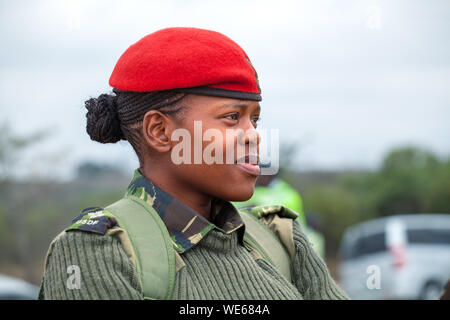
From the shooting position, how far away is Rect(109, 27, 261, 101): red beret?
182cm

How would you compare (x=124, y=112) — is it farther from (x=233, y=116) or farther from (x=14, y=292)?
(x=14, y=292)

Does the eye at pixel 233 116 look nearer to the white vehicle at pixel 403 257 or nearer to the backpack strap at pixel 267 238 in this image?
the backpack strap at pixel 267 238

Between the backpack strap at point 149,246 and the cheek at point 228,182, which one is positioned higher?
the cheek at point 228,182

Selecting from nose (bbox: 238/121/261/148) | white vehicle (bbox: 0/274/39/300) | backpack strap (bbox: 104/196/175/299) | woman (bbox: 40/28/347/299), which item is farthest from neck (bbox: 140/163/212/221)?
white vehicle (bbox: 0/274/39/300)

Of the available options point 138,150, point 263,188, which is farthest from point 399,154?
point 138,150

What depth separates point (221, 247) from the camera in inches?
74.5

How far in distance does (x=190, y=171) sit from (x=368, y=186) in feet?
63.5

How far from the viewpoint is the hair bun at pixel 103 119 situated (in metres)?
2.05

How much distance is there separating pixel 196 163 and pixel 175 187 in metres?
0.13

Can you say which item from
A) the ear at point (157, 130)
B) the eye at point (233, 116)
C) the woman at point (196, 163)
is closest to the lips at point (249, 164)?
the woman at point (196, 163)

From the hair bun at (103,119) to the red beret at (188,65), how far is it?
0.46 ft

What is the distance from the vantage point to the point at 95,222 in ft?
5.59

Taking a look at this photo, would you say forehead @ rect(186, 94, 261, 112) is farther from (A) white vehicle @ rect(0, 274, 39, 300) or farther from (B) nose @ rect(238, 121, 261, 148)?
(A) white vehicle @ rect(0, 274, 39, 300)
